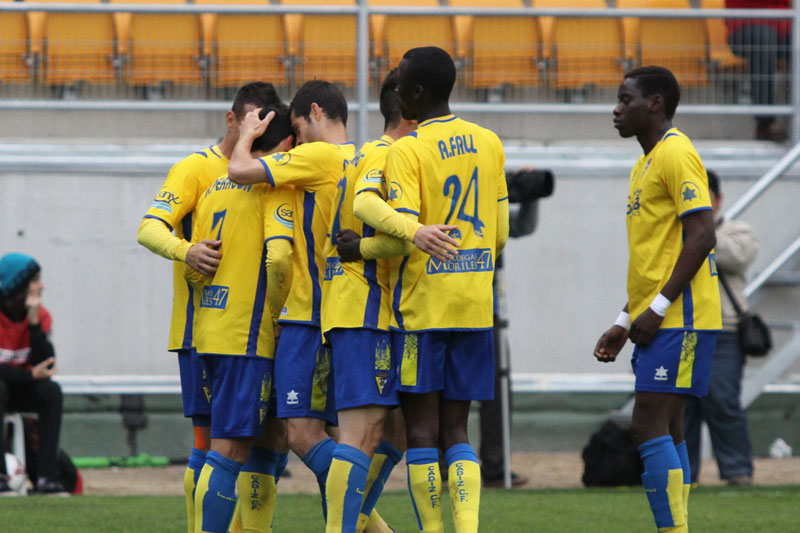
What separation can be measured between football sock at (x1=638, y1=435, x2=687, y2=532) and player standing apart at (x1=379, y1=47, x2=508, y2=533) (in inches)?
29.7

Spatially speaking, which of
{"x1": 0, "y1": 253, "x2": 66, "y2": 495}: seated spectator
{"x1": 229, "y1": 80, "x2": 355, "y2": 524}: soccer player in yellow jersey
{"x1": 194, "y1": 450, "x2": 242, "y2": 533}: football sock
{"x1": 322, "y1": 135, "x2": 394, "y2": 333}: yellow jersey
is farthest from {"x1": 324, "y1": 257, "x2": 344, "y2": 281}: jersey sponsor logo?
{"x1": 0, "y1": 253, "x2": 66, "y2": 495}: seated spectator

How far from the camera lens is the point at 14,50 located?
35.5 ft

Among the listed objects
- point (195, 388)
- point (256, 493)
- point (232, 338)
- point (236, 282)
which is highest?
point (236, 282)

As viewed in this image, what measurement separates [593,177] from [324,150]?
6.20 m

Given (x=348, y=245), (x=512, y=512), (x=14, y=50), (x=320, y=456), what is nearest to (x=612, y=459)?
(x=512, y=512)

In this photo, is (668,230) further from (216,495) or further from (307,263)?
(216,495)

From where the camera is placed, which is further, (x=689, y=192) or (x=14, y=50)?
(x=14, y=50)

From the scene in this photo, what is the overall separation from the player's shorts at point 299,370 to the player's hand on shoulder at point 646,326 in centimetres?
122

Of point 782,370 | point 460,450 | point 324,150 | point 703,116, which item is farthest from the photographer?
point 703,116

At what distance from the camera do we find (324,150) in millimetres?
4930

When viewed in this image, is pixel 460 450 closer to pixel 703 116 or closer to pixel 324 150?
pixel 324 150

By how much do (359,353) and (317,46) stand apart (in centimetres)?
680

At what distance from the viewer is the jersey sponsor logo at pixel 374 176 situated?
4.49 metres

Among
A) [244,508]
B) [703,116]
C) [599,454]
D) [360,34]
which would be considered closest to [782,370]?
[599,454]
